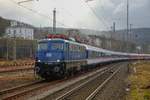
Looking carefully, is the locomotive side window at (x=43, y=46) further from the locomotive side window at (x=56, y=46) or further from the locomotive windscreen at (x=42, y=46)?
the locomotive side window at (x=56, y=46)

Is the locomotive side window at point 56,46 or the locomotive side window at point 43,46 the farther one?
the locomotive side window at point 43,46

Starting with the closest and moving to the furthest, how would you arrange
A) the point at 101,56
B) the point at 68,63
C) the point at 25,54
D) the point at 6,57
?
the point at 68,63 → the point at 101,56 → the point at 6,57 → the point at 25,54

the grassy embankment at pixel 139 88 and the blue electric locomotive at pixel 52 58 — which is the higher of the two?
the blue electric locomotive at pixel 52 58

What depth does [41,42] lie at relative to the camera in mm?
32875

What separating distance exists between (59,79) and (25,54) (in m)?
62.1

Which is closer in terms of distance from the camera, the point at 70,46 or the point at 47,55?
the point at 47,55

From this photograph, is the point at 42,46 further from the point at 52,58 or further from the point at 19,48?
the point at 19,48

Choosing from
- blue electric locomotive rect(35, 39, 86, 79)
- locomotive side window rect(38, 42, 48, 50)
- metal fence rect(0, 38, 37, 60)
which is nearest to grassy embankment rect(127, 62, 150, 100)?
blue electric locomotive rect(35, 39, 86, 79)

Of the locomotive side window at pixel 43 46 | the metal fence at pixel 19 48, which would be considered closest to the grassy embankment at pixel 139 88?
the locomotive side window at pixel 43 46

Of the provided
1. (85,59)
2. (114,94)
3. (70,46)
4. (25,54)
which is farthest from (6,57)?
(114,94)

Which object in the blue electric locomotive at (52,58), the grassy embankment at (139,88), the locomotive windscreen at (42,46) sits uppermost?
the locomotive windscreen at (42,46)

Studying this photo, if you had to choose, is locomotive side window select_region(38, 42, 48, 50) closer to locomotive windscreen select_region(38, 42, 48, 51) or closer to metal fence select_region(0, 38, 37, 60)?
locomotive windscreen select_region(38, 42, 48, 51)

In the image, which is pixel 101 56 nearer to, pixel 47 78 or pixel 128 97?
pixel 47 78

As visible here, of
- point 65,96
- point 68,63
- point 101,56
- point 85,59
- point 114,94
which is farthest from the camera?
point 101,56
